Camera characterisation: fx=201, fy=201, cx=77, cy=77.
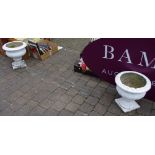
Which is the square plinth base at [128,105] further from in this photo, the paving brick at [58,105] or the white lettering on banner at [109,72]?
the paving brick at [58,105]

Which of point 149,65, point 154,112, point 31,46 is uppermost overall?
point 149,65

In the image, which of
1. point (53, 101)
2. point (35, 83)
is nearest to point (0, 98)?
point (35, 83)

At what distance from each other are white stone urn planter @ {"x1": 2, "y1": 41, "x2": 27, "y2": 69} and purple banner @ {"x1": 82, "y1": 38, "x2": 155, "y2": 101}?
198 centimetres

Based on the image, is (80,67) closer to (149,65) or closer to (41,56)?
(41,56)

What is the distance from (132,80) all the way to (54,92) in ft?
5.85

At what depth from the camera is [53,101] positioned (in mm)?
4363

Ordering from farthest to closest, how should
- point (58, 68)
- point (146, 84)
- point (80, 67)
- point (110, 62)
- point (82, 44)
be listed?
point (82, 44)
point (58, 68)
point (80, 67)
point (110, 62)
point (146, 84)

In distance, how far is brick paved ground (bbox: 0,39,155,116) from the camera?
4.11 meters

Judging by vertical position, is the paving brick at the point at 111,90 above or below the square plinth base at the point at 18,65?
below

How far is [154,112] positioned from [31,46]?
12.3 feet

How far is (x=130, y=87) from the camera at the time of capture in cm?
367

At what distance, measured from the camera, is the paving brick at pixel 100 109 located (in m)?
4.04

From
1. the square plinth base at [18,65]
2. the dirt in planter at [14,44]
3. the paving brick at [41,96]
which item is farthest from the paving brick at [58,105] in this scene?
the dirt in planter at [14,44]

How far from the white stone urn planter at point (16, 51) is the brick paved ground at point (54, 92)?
20 centimetres
